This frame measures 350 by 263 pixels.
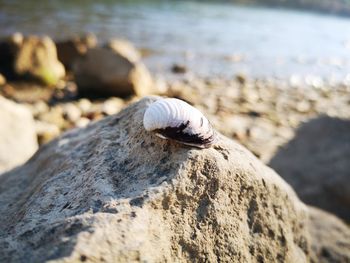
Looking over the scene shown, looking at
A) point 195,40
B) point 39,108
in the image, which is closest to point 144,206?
point 39,108

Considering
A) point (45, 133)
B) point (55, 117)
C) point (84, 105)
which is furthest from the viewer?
point (84, 105)

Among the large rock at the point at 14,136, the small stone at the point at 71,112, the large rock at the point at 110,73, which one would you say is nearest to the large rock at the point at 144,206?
the large rock at the point at 14,136

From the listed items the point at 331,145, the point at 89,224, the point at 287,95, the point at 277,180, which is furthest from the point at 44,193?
the point at 287,95

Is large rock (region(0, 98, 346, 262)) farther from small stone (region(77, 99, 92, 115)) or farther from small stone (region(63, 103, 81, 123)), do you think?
small stone (region(77, 99, 92, 115))

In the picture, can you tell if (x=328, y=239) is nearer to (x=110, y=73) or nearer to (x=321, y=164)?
(x=321, y=164)

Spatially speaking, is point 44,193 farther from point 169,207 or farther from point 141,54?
point 141,54

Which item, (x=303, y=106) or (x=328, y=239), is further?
(x=303, y=106)
